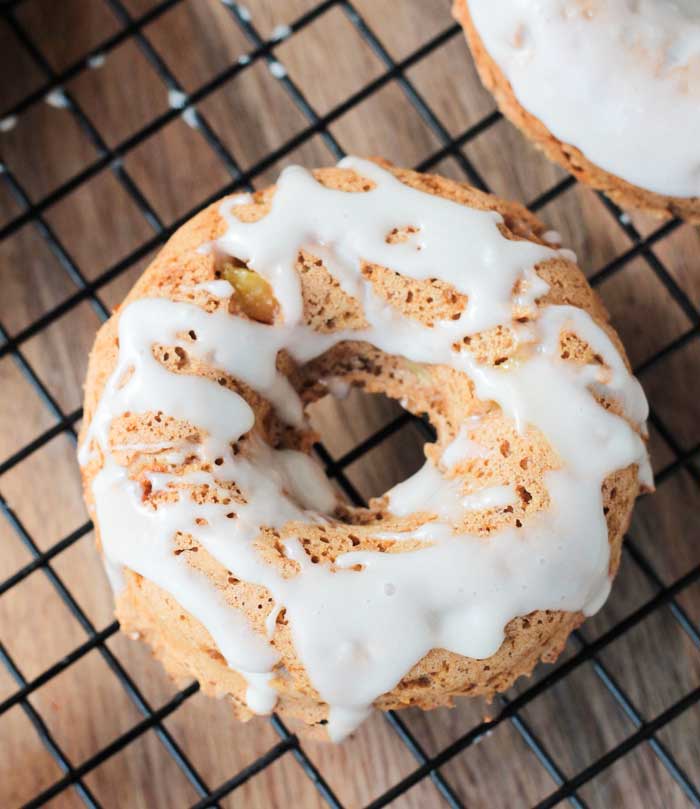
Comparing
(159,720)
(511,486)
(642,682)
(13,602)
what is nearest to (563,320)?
(511,486)

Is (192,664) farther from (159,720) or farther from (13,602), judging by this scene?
(13,602)

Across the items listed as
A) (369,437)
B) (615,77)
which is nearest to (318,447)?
(369,437)

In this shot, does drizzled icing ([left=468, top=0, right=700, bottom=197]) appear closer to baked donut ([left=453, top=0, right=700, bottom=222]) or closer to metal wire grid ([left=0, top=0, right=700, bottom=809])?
baked donut ([left=453, top=0, right=700, bottom=222])

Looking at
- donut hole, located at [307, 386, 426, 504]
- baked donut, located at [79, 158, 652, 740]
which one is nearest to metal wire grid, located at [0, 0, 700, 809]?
donut hole, located at [307, 386, 426, 504]

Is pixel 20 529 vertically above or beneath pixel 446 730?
above

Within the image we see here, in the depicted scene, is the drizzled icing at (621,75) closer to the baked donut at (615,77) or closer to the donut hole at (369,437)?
the baked donut at (615,77)

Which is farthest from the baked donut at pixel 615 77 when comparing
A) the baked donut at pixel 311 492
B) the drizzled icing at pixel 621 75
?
the baked donut at pixel 311 492

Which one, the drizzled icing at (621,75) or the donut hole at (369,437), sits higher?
the drizzled icing at (621,75)
